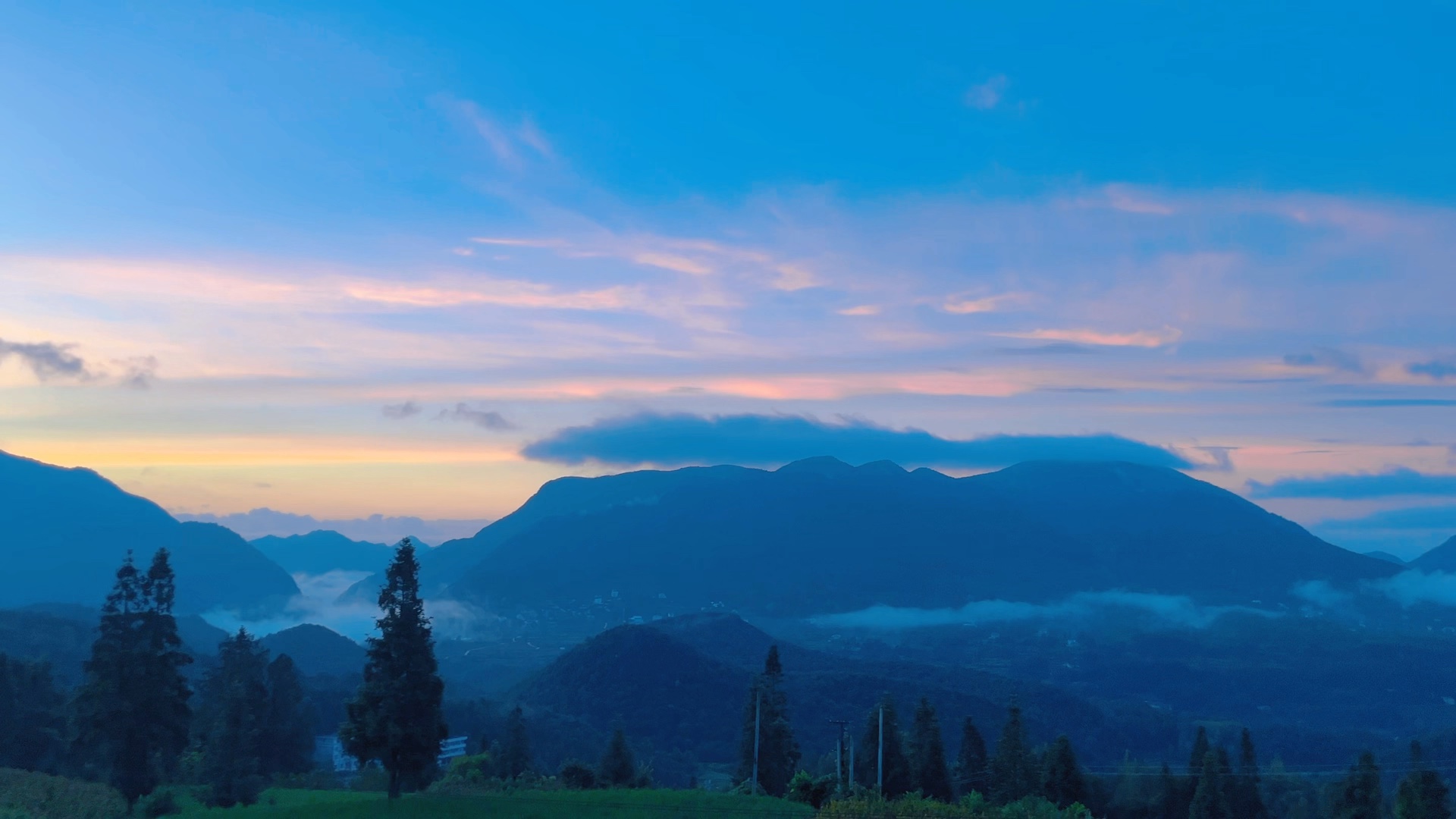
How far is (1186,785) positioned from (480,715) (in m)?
73.7

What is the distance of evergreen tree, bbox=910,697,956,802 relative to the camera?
63875mm

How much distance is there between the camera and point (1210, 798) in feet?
228

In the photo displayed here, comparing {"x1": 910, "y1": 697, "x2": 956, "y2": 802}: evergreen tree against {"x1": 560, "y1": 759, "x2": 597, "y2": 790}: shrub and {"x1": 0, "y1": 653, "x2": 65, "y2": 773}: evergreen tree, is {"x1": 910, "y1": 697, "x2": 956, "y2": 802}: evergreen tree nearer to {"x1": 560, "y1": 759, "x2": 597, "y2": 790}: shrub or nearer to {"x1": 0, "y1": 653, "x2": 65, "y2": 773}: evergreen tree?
{"x1": 560, "y1": 759, "x2": 597, "y2": 790}: shrub

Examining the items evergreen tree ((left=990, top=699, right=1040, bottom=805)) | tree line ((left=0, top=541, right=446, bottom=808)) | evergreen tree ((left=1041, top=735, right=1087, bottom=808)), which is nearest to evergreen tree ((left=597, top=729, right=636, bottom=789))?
tree line ((left=0, top=541, right=446, bottom=808))

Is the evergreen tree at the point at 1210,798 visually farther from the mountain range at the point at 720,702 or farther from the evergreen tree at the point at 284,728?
the mountain range at the point at 720,702

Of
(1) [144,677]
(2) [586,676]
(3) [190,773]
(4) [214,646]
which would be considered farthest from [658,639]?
(1) [144,677]

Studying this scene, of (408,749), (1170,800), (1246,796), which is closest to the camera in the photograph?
(408,749)

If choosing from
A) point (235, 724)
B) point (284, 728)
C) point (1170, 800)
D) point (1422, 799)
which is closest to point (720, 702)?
point (1170, 800)

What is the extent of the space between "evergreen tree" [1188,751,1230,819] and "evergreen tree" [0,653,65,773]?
61.8m

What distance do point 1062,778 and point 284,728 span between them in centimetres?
A: 4339

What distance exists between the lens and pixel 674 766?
126125 millimetres

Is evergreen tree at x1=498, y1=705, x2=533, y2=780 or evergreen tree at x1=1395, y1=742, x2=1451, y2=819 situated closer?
evergreen tree at x1=1395, y1=742, x2=1451, y2=819

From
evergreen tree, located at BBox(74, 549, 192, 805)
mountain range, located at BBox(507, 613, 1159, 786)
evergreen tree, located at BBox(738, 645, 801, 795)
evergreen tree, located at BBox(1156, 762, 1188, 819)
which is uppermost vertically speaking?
evergreen tree, located at BBox(74, 549, 192, 805)

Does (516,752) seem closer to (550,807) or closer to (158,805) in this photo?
(158,805)
